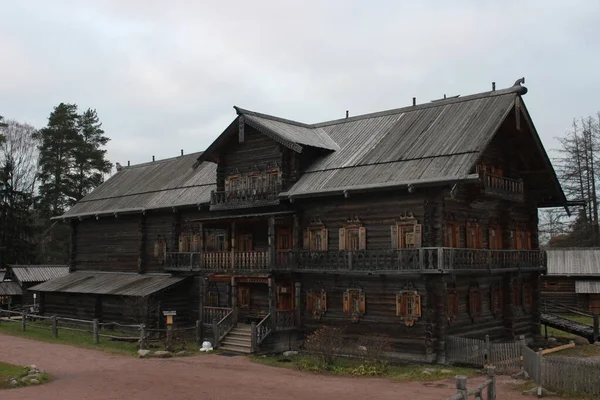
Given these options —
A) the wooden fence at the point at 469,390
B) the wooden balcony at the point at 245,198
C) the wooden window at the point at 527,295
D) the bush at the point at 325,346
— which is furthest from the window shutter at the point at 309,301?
the wooden fence at the point at 469,390

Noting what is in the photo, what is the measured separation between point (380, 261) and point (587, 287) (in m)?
25.5

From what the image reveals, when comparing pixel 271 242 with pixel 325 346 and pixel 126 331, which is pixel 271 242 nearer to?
pixel 325 346

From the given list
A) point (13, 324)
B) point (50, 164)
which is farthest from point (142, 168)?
point (50, 164)

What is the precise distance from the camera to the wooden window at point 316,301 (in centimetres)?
2950

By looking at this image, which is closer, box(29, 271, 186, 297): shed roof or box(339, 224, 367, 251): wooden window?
box(339, 224, 367, 251): wooden window

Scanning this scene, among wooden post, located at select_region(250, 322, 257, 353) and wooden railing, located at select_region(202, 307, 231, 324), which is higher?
wooden railing, located at select_region(202, 307, 231, 324)

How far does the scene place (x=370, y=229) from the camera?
92.2 ft

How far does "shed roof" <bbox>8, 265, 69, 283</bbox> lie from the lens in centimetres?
4968

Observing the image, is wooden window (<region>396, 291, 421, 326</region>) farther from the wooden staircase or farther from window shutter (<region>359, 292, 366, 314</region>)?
the wooden staircase

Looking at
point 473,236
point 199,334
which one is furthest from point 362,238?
point 199,334

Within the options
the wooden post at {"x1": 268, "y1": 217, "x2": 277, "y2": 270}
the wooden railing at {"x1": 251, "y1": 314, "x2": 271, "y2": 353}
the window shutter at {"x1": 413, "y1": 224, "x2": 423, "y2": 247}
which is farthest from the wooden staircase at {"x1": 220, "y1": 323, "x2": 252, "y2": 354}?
the window shutter at {"x1": 413, "y1": 224, "x2": 423, "y2": 247}

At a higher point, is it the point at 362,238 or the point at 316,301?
the point at 362,238

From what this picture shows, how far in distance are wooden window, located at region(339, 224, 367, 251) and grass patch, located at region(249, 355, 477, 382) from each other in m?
5.10

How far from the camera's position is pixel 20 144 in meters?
68.1
